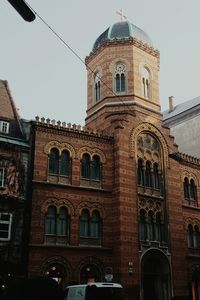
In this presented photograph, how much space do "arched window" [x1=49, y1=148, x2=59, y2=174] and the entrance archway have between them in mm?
8799

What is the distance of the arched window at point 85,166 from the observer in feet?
89.6

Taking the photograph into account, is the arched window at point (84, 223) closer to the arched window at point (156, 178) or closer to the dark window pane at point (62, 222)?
the dark window pane at point (62, 222)

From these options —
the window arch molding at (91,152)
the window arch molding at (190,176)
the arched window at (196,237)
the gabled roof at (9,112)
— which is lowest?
the arched window at (196,237)

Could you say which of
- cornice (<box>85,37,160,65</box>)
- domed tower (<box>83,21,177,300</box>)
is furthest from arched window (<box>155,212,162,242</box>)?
cornice (<box>85,37,160,65</box>)

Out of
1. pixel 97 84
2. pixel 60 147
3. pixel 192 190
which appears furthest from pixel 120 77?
pixel 192 190

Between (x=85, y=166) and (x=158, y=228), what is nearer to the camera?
(x=85, y=166)

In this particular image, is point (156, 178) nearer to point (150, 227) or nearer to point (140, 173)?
point (140, 173)

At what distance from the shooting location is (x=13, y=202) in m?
23.9

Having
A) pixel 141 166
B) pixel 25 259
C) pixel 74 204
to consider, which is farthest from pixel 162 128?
pixel 25 259

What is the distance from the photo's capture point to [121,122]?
2898 centimetres

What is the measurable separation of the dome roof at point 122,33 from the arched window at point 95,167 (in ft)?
36.9

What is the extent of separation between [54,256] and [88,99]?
15.2 meters

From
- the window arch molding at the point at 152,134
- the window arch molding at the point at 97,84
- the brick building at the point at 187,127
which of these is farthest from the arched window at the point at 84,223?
the brick building at the point at 187,127

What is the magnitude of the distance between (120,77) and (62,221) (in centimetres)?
1361
